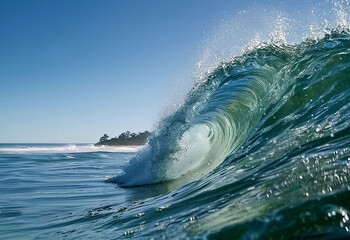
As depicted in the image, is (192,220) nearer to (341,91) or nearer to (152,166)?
(341,91)

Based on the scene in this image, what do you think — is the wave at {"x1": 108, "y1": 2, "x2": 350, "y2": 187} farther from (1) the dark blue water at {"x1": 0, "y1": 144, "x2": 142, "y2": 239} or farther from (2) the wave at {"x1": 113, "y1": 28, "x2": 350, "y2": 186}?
(1) the dark blue water at {"x1": 0, "y1": 144, "x2": 142, "y2": 239}

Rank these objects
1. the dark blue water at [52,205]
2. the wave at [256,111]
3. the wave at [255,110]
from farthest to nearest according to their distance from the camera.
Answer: the wave at [255,110] → the wave at [256,111] → the dark blue water at [52,205]

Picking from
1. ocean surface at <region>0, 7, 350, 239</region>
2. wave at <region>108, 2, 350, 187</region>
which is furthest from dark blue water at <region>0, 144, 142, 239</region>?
wave at <region>108, 2, 350, 187</region>

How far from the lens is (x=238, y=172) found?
3.52 metres

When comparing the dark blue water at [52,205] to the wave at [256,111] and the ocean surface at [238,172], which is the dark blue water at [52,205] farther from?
the wave at [256,111]

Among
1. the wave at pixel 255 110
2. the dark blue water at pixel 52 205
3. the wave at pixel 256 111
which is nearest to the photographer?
the dark blue water at pixel 52 205

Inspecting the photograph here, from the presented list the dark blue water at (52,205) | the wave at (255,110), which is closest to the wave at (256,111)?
the wave at (255,110)

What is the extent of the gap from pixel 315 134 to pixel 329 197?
182cm

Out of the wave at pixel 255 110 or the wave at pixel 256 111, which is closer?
the wave at pixel 256 111

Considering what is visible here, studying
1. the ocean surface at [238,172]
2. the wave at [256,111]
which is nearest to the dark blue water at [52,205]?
the ocean surface at [238,172]

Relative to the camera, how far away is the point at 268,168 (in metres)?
3.05

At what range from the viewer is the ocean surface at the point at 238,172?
191 cm

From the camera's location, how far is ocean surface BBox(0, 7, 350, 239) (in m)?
1.91

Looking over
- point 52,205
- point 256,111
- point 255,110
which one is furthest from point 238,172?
point 255,110
